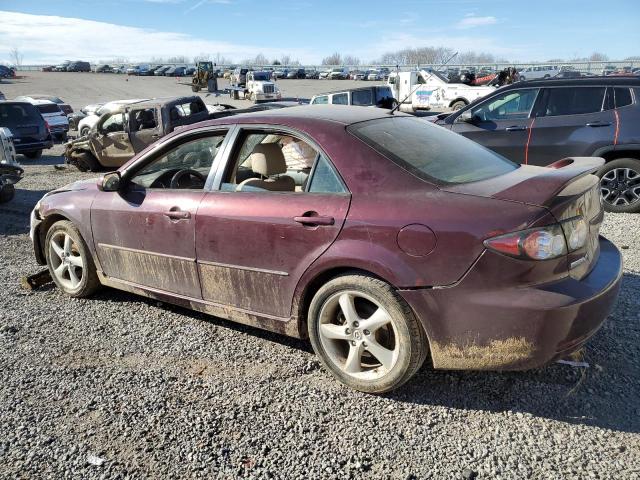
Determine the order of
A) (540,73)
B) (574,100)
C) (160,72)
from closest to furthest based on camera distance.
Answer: (574,100) < (540,73) < (160,72)

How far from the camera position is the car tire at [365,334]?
274cm

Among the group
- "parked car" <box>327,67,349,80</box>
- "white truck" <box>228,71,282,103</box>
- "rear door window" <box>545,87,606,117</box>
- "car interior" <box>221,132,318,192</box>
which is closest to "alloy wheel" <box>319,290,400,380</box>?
"car interior" <box>221,132,318,192</box>

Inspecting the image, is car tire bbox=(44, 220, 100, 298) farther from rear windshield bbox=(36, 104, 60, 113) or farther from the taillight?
rear windshield bbox=(36, 104, 60, 113)

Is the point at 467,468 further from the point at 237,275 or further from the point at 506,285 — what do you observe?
the point at 237,275

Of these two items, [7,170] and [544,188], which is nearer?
[544,188]

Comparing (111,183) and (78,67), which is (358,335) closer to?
(111,183)

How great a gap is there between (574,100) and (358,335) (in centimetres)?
582

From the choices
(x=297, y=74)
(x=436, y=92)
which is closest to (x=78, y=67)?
(x=297, y=74)

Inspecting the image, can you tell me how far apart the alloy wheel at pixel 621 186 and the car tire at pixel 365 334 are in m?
5.12

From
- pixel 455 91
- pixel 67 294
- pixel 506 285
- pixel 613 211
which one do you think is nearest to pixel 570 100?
pixel 613 211

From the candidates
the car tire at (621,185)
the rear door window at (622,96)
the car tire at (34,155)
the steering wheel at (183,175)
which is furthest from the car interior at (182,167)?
the car tire at (34,155)

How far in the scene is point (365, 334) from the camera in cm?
289

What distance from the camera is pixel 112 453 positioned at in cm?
256

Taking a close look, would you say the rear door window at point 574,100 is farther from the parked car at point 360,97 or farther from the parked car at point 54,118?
the parked car at point 54,118
